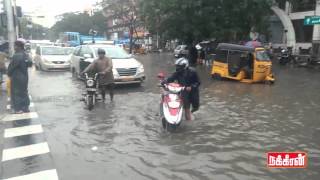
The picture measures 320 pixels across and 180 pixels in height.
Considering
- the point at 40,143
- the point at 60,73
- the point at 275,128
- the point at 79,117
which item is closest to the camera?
the point at 40,143

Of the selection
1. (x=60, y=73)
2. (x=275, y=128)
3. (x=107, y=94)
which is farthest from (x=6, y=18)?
(x=275, y=128)

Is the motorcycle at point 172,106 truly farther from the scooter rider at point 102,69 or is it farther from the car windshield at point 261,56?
the car windshield at point 261,56

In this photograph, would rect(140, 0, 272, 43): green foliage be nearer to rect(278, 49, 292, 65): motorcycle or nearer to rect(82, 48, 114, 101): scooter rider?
rect(278, 49, 292, 65): motorcycle

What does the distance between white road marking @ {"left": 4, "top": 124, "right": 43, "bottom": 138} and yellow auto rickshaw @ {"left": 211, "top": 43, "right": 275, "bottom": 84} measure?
1040 cm

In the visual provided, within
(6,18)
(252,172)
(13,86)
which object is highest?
(6,18)

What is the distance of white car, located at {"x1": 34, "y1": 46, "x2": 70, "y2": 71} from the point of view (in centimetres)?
2261

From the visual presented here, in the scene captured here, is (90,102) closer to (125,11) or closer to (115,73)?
(115,73)

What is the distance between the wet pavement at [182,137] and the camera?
6059 millimetres

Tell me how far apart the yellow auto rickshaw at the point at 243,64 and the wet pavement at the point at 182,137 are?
9.91 feet

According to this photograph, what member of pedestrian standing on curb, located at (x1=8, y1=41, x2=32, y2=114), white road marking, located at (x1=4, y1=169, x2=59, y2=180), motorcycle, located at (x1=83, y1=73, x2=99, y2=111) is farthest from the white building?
white road marking, located at (x1=4, y1=169, x2=59, y2=180)

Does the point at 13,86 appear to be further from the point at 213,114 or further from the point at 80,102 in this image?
the point at 213,114

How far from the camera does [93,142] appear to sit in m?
7.71

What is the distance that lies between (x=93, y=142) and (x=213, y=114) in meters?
3.79

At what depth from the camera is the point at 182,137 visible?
26.1ft
